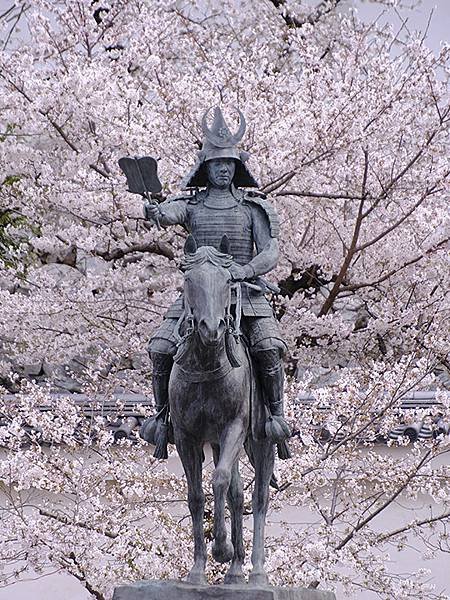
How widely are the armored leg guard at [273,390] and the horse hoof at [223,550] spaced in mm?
570

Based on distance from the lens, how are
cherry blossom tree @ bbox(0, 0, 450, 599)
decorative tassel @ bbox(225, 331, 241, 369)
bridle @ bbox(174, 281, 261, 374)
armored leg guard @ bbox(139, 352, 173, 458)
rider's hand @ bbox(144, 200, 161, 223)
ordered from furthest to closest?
cherry blossom tree @ bbox(0, 0, 450, 599) → armored leg guard @ bbox(139, 352, 173, 458) → rider's hand @ bbox(144, 200, 161, 223) → decorative tassel @ bbox(225, 331, 241, 369) → bridle @ bbox(174, 281, 261, 374)

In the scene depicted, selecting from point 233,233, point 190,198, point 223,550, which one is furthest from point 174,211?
point 223,550

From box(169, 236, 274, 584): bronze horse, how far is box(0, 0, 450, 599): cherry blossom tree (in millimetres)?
2303

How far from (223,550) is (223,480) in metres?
0.38

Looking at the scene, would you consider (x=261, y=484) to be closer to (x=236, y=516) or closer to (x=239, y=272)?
(x=236, y=516)

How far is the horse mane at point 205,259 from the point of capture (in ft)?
12.6

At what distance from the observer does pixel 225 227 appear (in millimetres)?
4410

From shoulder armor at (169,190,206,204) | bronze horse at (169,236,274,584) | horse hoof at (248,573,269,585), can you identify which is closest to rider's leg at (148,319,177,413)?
bronze horse at (169,236,274,584)

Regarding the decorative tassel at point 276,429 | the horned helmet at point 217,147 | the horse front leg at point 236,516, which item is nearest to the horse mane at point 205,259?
Answer: the horned helmet at point 217,147

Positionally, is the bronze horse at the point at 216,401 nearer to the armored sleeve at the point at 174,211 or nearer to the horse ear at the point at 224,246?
the horse ear at the point at 224,246

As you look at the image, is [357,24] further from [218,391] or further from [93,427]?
[218,391]

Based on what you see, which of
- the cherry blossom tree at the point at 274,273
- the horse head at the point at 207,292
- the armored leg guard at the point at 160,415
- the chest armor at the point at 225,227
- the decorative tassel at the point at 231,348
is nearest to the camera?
the horse head at the point at 207,292

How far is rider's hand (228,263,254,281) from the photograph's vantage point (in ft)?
13.2

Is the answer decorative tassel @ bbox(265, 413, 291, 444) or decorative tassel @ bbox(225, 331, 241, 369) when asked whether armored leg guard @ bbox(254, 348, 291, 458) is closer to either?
decorative tassel @ bbox(265, 413, 291, 444)
